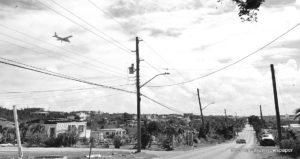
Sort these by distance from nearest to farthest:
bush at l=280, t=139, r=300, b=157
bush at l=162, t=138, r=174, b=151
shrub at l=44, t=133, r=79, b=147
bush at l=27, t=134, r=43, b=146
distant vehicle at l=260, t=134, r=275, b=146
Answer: bush at l=280, t=139, r=300, b=157
bush at l=162, t=138, r=174, b=151
shrub at l=44, t=133, r=79, b=147
bush at l=27, t=134, r=43, b=146
distant vehicle at l=260, t=134, r=275, b=146

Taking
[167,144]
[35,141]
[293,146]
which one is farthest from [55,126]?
[293,146]

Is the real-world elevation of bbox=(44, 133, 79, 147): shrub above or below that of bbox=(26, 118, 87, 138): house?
below

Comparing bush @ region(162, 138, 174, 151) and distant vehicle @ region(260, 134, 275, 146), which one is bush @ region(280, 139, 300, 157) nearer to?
bush @ region(162, 138, 174, 151)

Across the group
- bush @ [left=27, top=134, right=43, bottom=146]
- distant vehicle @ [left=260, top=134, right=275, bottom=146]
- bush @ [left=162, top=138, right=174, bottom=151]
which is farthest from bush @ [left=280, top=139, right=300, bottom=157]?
bush @ [left=27, top=134, right=43, bottom=146]

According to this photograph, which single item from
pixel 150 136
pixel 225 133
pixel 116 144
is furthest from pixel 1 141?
pixel 225 133

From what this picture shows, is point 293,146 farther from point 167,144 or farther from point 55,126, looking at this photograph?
point 55,126

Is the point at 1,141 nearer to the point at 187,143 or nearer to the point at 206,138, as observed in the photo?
the point at 187,143

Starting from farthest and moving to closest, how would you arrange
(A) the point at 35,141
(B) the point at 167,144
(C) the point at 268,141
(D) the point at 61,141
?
(C) the point at 268,141, (A) the point at 35,141, (D) the point at 61,141, (B) the point at 167,144

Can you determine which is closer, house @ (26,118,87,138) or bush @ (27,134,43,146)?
bush @ (27,134,43,146)

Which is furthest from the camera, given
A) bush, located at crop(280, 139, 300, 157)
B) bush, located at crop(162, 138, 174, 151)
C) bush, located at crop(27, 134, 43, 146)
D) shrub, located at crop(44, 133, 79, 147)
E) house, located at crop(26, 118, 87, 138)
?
house, located at crop(26, 118, 87, 138)

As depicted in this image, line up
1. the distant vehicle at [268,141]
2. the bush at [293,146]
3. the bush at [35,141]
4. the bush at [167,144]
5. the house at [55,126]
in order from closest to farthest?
the bush at [293,146] < the bush at [167,144] < the bush at [35,141] < the distant vehicle at [268,141] < the house at [55,126]

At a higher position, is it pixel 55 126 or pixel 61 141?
pixel 55 126

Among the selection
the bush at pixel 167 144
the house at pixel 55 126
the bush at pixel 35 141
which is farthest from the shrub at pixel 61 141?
the bush at pixel 167 144

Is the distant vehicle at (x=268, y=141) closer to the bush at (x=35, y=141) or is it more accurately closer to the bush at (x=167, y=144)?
the bush at (x=167, y=144)
